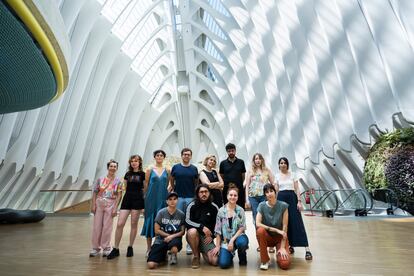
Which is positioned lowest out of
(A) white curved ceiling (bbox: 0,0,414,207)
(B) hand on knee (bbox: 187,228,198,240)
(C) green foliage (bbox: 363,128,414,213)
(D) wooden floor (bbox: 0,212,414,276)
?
(D) wooden floor (bbox: 0,212,414,276)

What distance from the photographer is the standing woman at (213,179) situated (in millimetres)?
4713

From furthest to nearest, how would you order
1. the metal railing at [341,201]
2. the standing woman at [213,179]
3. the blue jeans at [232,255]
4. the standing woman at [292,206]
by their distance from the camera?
the metal railing at [341,201]
the standing woman at [213,179]
the standing woman at [292,206]
the blue jeans at [232,255]

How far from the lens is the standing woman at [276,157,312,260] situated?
14.1 ft

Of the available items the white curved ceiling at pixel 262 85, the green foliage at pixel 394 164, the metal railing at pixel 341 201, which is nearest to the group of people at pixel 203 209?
the white curved ceiling at pixel 262 85

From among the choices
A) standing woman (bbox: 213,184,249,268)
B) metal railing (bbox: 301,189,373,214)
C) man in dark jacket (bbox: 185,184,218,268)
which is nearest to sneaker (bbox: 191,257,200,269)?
man in dark jacket (bbox: 185,184,218,268)

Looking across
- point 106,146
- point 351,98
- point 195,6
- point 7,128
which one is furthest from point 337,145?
point 195,6

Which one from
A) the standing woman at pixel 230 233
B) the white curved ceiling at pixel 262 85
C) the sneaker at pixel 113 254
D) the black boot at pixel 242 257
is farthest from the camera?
the white curved ceiling at pixel 262 85

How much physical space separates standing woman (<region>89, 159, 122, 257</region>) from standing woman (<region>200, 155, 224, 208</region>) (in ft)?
4.82

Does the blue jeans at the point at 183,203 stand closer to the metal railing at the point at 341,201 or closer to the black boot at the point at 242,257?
the black boot at the point at 242,257

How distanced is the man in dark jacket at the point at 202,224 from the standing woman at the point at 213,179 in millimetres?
391

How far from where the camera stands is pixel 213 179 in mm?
4855

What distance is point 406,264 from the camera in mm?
3689

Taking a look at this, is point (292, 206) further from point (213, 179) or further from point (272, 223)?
point (213, 179)

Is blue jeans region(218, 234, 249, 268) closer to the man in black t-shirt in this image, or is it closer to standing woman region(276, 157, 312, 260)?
standing woman region(276, 157, 312, 260)
